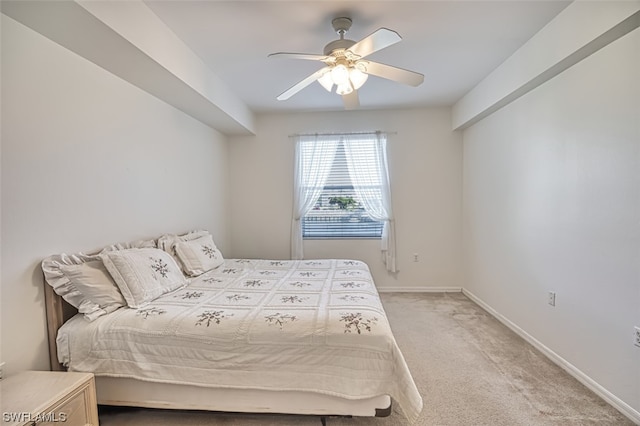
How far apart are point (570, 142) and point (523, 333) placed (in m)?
1.75

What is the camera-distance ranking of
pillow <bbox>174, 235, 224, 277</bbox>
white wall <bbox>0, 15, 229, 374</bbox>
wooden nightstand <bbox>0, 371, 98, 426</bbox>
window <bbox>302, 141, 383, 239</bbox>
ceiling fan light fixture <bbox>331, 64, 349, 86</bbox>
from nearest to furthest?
wooden nightstand <bbox>0, 371, 98, 426</bbox> → white wall <bbox>0, 15, 229, 374</bbox> → ceiling fan light fixture <bbox>331, 64, 349, 86</bbox> → pillow <bbox>174, 235, 224, 277</bbox> → window <bbox>302, 141, 383, 239</bbox>

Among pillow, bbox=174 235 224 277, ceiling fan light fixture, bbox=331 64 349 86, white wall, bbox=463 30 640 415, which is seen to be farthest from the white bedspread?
ceiling fan light fixture, bbox=331 64 349 86

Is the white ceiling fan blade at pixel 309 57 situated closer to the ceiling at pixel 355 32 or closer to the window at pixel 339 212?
the ceiling at pixel 355 32

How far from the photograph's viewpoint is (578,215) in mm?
2244

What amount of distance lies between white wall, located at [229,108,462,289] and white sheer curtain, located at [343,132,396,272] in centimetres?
12

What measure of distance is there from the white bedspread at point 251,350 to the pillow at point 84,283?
0.08 m

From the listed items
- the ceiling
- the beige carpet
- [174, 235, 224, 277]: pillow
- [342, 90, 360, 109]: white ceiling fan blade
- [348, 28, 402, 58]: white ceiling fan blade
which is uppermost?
the ceiling

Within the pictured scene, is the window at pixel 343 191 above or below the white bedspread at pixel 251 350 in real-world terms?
above

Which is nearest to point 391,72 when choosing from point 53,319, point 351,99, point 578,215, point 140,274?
point 351,99

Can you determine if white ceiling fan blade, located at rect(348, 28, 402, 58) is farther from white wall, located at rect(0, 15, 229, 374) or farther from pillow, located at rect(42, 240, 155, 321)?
pillow, located at rect(42, 240, 155, 321)

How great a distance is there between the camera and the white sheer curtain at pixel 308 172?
4445 mm

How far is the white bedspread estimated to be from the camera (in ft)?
5.58

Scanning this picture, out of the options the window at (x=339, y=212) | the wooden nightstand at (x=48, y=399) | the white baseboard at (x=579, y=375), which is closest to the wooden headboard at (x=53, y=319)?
the wooden nightstand at (x=48, y=399)

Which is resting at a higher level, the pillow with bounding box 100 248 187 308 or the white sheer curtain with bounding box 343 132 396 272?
the white sheer curtain with bounding box 343 132 396 272
